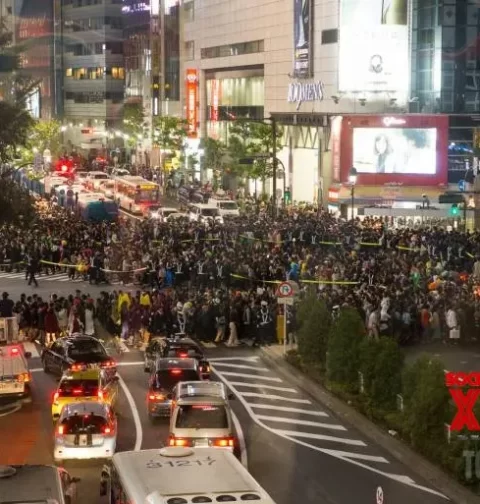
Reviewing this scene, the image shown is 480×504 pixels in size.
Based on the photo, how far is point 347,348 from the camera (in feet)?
81.3

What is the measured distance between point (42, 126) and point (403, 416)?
346 ft

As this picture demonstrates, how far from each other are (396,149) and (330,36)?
31.8 feet

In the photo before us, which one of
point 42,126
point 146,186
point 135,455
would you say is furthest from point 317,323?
point 42,126

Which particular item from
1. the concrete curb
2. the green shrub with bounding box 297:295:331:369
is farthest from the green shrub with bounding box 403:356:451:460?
the green shrub with bounding box 297:295:331:369

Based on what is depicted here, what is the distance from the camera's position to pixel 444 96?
7188cm

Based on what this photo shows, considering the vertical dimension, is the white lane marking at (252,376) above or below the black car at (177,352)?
below

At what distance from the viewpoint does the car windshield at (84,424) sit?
62.0 ft

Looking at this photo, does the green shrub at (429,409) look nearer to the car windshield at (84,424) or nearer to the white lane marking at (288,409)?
the white lane marking at (288,409)

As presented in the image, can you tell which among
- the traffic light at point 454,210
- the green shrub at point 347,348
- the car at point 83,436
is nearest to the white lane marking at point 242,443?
the car at point 83,436

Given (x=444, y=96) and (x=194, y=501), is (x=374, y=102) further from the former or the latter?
(x=194, y=501)

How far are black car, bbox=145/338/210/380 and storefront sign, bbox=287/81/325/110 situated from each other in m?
47.5

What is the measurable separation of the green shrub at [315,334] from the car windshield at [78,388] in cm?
688

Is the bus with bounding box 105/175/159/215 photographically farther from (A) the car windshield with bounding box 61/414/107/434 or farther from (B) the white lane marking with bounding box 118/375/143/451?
(A) the car windshield with bounding box 61/414/107/434

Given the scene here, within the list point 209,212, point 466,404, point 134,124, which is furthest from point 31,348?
point 134,124
